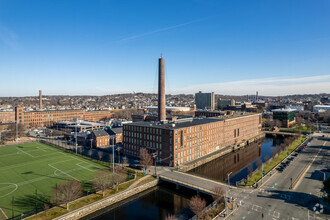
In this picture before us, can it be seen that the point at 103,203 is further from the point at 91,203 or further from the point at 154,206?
the point at 154,206

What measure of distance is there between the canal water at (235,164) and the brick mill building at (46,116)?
112978 millimetres

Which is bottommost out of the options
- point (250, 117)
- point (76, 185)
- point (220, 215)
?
point (220, 215)

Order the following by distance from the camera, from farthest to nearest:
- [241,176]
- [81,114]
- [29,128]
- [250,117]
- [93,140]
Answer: [81,114]
[29,128]
[250,117]
[93,140]
[241,176]

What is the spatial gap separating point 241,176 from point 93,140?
2247 inches

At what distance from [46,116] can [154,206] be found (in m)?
125

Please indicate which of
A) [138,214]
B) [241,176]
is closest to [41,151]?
[138,214]

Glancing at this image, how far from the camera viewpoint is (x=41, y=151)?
→ 77312 mm

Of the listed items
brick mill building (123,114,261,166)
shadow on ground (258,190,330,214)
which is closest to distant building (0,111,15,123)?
brick mill building (123,114,261,166)

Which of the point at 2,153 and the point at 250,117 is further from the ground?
the point at 250,117

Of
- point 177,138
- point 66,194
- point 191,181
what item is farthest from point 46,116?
point 191,181

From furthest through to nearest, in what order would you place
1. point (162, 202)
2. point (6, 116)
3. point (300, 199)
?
point (6, 116) < point (162, 202) < point (300, 199)

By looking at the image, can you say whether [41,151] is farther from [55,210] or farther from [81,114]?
[81,114]

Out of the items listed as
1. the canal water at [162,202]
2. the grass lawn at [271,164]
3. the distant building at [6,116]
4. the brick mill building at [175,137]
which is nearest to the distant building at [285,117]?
the grass lawn at [271,164]

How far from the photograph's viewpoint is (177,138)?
60.6m
